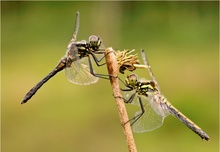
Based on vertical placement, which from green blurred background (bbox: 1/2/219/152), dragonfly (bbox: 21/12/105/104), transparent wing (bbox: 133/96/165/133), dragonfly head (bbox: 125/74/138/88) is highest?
dragonfly (bbox: 21/12/105/104)

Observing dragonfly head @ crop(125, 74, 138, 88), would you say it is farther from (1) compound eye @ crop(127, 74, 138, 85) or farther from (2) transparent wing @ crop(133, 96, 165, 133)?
(2) transparent wing @ crop(133, 96, 165, 133)

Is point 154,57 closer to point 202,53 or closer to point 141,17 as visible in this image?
point 202,53

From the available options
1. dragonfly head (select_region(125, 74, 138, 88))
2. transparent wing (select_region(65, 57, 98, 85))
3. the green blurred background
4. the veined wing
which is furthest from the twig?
the green blurred background

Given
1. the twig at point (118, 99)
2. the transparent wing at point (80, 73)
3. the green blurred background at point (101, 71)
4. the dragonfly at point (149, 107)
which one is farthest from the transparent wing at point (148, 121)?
the green blurred background at point (101, 71)

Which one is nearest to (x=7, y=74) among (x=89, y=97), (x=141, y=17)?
(x=89, y=97)

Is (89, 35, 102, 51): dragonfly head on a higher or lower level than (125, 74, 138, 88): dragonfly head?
higher

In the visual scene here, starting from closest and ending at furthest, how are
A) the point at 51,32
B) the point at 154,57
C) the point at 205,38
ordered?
the point at 154,57
the point at 205,38
the point at 51,32
